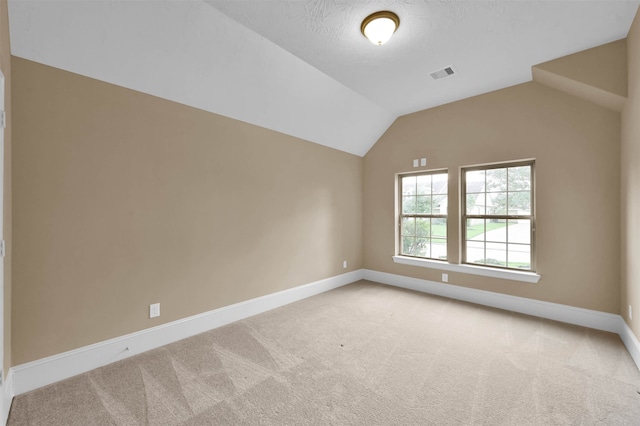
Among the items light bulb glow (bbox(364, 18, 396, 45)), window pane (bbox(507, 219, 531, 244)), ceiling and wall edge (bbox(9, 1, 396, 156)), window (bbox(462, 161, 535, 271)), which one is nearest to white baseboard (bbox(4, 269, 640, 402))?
window (bbox(462, 161, 535, 271))

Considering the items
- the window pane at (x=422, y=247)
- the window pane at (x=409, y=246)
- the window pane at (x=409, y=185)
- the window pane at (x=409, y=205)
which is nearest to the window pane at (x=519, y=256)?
the window pane at (x=422, y=247)

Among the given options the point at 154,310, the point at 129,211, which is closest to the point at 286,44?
the point at 129,211

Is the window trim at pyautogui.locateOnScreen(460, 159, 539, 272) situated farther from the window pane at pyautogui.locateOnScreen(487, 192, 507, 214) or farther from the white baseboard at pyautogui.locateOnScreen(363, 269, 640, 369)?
the white baseboard at pyautogui.locateOnScreen(363, 269, 640, 369)

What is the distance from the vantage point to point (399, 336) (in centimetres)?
283

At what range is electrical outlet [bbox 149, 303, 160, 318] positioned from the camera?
2.54 metres

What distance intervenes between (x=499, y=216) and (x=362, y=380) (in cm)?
294

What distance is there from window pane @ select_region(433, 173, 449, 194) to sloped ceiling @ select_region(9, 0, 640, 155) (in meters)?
1.28

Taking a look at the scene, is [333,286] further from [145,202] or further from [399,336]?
[145,202]

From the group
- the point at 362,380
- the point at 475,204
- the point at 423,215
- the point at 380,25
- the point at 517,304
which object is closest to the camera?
the point at 362,380

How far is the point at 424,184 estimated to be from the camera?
4.49m

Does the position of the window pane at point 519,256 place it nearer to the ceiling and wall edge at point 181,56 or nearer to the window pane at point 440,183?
the window pane at point 440,183

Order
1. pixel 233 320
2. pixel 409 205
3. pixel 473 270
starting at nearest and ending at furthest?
pixel 233 320
pixel 473 270
pixel 409 205

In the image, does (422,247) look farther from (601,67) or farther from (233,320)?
(233,320)

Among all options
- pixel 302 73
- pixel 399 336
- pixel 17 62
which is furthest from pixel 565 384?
pixel 17 62
